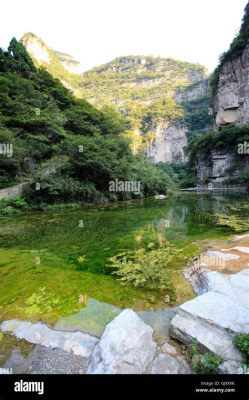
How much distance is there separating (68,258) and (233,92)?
41913 millimetres

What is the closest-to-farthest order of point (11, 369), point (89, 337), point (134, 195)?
point (11, 369), point (89, 337), point (134, 195)

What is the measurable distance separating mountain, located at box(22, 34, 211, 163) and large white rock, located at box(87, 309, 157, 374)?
62082mm

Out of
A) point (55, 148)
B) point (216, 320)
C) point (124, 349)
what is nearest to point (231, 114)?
point (55, 148)

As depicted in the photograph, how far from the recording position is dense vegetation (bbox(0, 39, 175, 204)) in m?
17.3

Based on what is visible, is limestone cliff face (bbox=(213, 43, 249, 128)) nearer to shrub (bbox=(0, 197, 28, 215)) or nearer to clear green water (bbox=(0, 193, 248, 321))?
clear green water (bbox=(0, 193, 248, 321))

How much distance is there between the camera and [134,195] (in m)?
25.5

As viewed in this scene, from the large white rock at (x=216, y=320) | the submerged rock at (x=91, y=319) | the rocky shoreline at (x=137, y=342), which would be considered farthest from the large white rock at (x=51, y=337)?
the large white rock at (x=216, y=320)

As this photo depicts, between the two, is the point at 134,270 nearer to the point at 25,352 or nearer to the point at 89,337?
the point at 89,337

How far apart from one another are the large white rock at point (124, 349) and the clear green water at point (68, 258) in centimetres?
94

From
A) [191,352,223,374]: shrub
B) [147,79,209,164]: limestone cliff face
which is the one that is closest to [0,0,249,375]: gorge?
[191,352,223,374]: shrub

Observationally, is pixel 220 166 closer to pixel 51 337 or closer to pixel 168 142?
pixel 51 337

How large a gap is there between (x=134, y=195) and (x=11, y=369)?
23192mm

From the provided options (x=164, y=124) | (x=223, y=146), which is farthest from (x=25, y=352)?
(x=164, y=124)

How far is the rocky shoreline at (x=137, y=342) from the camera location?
8.05 feet
